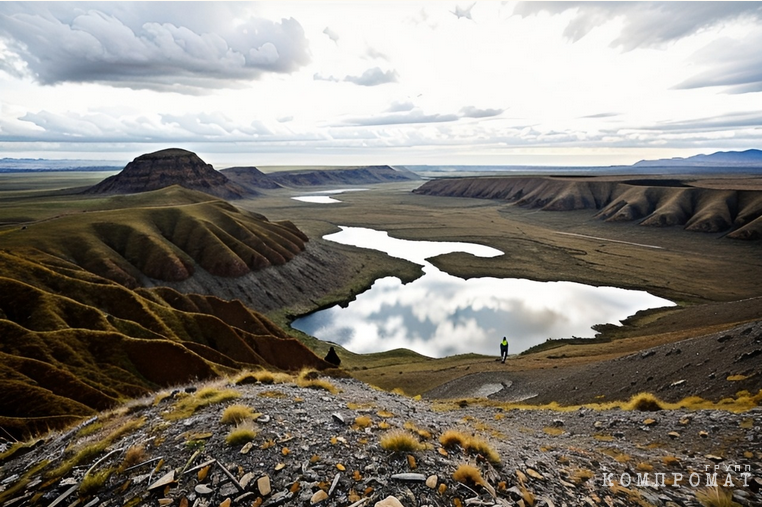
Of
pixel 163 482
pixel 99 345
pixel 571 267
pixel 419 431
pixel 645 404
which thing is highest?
pixel 163 482

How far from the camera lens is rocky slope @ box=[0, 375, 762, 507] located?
26.7ft

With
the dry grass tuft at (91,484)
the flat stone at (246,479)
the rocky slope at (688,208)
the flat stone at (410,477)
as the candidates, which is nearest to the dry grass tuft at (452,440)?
the flat stone at (410,477)

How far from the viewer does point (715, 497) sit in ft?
27.2

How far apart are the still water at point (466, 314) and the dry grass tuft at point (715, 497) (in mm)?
44179

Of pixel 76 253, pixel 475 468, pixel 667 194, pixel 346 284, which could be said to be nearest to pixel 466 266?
pixel 346 284

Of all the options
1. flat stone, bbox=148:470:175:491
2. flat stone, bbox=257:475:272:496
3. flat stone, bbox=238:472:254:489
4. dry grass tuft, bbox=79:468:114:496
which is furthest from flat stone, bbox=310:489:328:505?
dry grass tuft, bbox=79:468:114:496

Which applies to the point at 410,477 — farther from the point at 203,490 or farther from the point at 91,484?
the point at 91,484

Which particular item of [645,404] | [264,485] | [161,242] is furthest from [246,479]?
[161,242]

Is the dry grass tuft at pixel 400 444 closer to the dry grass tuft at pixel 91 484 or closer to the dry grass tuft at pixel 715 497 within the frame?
the dry grass tuft at pixel 715 497

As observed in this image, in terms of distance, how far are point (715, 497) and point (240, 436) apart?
10.9 metres

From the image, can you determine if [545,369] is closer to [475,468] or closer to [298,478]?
[475,468]

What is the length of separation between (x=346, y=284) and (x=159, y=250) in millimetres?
37803

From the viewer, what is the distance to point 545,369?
115 feet

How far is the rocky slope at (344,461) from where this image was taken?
8148 mm
